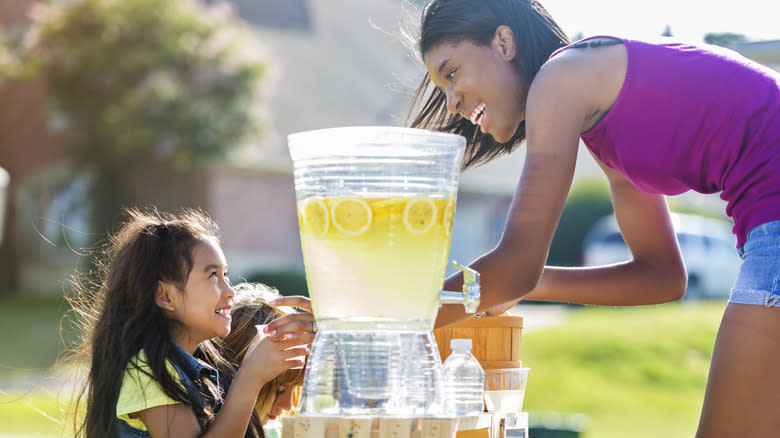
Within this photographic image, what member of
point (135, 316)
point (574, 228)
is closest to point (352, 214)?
point (135, 316)

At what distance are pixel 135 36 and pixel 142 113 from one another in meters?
1.39

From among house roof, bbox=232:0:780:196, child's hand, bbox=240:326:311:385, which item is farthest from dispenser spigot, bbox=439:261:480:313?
house roof, bbox=232:0:780:196

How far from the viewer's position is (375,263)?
70.3 inches

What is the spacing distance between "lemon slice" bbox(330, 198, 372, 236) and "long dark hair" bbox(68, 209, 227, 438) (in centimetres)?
98

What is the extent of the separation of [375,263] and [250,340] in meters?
1.54

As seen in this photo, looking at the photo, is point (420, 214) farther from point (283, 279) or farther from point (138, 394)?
point (283, 279)

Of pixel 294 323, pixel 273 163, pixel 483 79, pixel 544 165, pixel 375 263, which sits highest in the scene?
pixel 273 163

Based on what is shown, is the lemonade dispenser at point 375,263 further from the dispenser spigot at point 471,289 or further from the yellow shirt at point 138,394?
the yellow shirt at point 138,394

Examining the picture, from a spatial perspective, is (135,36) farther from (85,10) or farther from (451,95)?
(451,95)

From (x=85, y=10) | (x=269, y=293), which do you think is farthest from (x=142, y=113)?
(x=269, y=293)

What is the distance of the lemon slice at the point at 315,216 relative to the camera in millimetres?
1781

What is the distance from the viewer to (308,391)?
1.76 metres

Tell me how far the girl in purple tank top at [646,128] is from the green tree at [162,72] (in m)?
15.7

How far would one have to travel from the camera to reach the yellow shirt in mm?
2484
